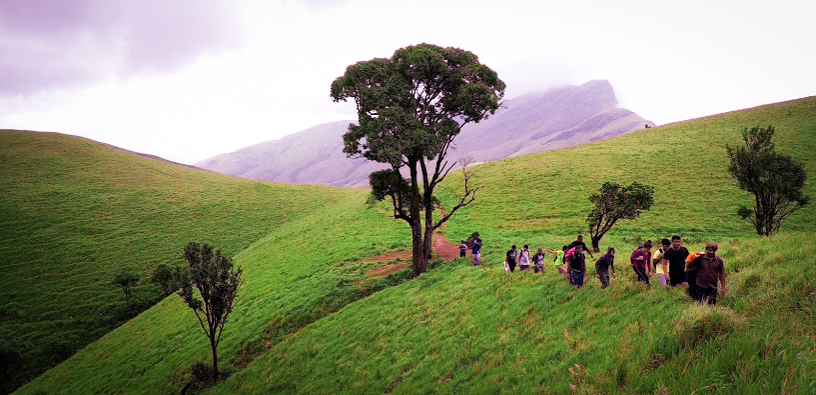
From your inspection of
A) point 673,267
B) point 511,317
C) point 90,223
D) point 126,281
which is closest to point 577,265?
point 511,317

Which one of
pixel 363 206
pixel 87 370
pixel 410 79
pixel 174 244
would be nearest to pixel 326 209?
pixel 363 206

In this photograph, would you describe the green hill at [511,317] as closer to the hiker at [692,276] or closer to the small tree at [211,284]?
the hiker at [692,276]

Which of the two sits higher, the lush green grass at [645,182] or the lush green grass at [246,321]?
the lush green grass at [645,182]

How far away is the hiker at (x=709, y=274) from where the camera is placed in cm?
1002

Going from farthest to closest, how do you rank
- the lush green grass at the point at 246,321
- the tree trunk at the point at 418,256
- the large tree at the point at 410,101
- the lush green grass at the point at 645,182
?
the lush green grass at the point at 645,182 < the tree trunk at the point at 418,256 < the lush green grass at the point at 246,321 < the large tree at the point at 410,101

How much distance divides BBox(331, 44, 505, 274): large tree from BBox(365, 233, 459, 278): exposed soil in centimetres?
634

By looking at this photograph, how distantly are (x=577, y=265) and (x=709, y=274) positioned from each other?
19.2ft

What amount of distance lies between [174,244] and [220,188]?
93.4 feet

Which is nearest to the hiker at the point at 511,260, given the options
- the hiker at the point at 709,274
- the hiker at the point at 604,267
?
the hiker at the point at 604,267

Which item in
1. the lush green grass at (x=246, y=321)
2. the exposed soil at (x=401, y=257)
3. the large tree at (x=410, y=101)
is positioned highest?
the large tree at (x=410, y=101)

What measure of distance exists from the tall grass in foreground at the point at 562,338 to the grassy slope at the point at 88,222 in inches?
1312

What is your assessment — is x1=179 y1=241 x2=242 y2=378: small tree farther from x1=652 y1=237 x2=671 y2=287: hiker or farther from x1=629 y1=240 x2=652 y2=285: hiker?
x1=652 y1=237 x2=671 y2=287: hiker

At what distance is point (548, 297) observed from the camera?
1588 centimetres

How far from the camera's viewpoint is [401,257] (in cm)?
3359
